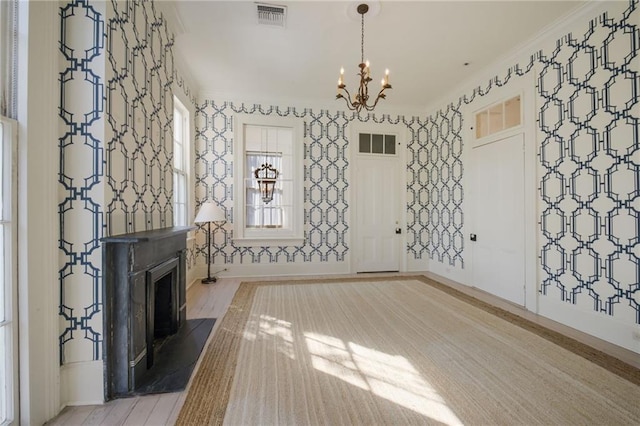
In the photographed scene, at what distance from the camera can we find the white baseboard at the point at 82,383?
1.39 meters

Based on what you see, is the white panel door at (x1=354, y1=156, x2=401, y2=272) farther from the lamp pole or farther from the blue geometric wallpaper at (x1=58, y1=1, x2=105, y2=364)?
the blue geometric wallpaper at (x1=58, y1=1, x2=105, y2=364)

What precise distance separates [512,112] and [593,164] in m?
1.15

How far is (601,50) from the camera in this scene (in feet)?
7.31

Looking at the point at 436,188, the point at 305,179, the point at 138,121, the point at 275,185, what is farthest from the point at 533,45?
the point at 138,121

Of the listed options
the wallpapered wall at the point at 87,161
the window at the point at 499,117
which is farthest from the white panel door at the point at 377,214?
the wallpapered wall at the point at 87,161

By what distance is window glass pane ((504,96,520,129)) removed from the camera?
10.0 feet

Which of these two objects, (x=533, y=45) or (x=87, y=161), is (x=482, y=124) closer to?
(x=533, y=45)

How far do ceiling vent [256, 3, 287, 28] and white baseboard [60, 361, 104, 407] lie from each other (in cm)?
292

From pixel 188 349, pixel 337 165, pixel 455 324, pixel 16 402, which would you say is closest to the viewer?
pixel 16 402

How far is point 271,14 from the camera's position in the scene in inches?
94.2

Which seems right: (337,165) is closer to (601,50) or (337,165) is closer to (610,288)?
(601,50)

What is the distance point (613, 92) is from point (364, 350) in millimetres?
2956

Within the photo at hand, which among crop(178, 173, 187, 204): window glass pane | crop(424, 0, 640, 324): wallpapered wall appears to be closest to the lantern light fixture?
crop(178, 173, 187, 204): window glass pane

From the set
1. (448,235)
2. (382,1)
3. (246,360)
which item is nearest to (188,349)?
(246,360)
